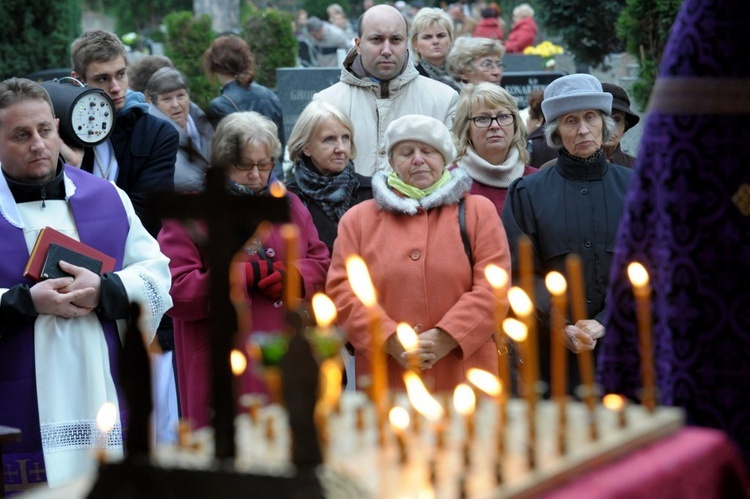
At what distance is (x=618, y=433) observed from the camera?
2906 mm

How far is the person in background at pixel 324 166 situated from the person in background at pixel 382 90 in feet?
2.55

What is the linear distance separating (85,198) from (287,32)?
14012 mm

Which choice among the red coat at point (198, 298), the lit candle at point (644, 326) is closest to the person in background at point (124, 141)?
the red coat at point (198, 298)

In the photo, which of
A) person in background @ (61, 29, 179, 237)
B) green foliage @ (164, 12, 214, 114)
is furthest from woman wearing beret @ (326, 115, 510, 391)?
green foliage @ (164, 12, 214, 114)

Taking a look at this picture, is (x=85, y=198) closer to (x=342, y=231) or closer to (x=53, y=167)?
(x=53, y=167)

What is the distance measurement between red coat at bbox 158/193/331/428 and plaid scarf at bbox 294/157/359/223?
0.44m

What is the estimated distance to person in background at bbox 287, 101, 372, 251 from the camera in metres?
6.43

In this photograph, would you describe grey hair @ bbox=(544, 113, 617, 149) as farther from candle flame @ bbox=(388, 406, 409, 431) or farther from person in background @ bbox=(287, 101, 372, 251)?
candle flame @ bbox=(388, 406, 409, 431)

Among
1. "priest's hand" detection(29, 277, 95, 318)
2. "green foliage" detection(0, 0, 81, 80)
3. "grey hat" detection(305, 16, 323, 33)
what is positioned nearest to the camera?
"priest's hand" detection(29, 277, 95, 318)

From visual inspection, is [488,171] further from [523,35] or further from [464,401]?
[523,35]

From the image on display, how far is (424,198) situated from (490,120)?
128cm

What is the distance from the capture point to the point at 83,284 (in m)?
5.16

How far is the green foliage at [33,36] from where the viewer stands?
20.8 metres

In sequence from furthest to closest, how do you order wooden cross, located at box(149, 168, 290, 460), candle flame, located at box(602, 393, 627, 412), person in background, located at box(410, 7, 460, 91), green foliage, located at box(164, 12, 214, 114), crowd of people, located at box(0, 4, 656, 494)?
green foliage, located at box(164, 12, 214, 114) → person in background, located at box(410, 7, 460, 91) → crowd of people, located at box(0, 4, 656, 494) → candle flame, located at box(602, 393, 627, 412) → wooden cross, located at box(149, 168, 290, 460)
